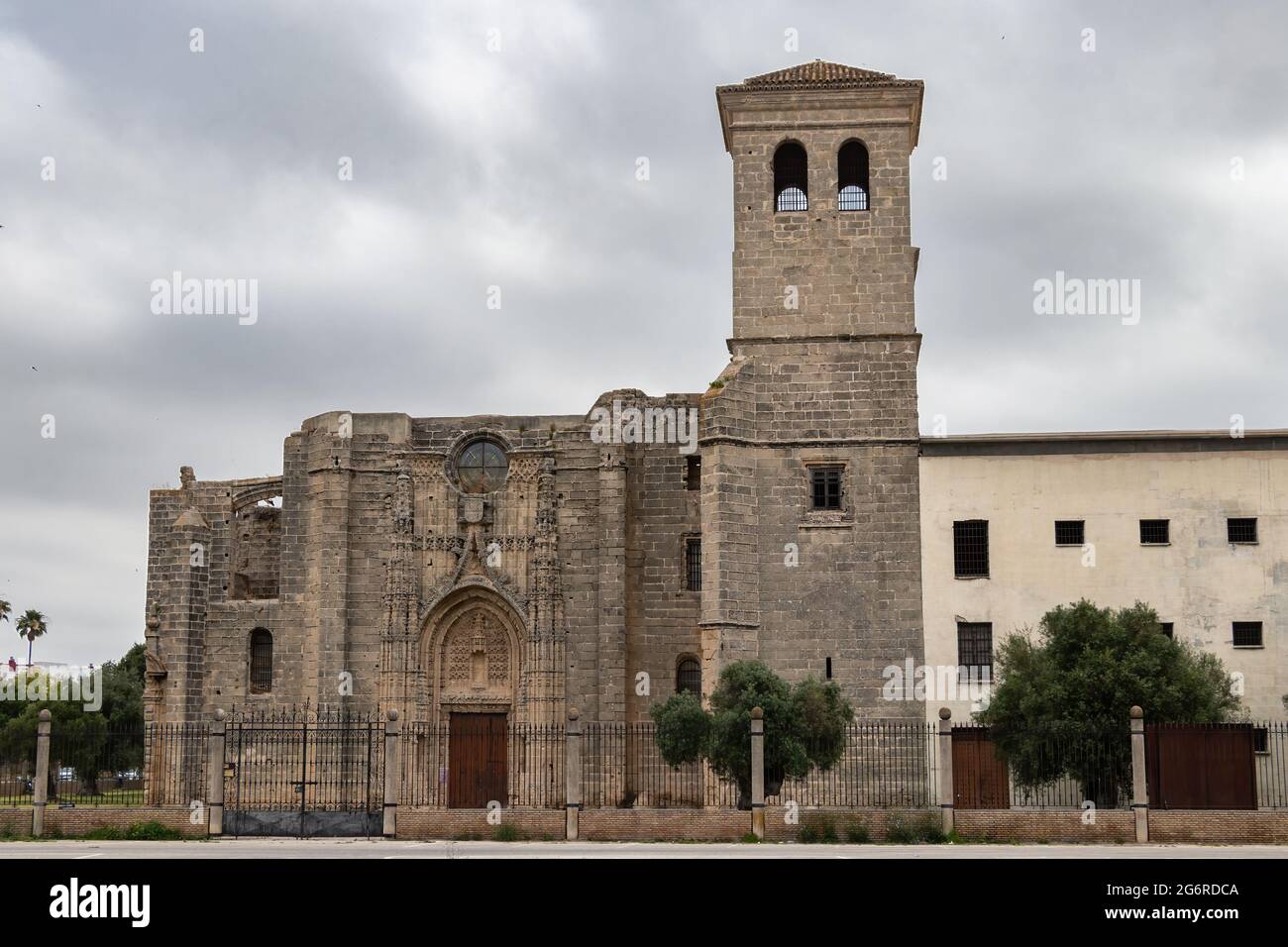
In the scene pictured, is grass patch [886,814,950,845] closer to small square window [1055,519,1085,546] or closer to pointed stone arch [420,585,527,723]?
small square window [1055,519,1085,546]

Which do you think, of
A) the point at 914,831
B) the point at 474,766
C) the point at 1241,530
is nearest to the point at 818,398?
the point at 1241,530

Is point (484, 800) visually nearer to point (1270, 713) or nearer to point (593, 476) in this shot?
point (593, 476)

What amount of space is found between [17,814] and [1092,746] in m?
20.2

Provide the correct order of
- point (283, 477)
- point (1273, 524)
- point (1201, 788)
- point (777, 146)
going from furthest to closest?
point (283, 477) < point (777, 146) < point (1273, 524) < point (1201, 788)

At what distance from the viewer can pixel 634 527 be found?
36.9 metres

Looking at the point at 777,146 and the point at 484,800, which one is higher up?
the point at 777,146

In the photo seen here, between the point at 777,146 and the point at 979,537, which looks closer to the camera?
the point at 979,537

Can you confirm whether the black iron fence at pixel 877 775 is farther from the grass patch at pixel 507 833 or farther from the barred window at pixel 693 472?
the barred window at pixel 693 472

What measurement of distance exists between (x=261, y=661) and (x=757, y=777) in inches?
645

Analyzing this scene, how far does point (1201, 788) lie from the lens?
92.3 ft

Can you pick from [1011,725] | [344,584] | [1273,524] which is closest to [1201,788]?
[1011,725]

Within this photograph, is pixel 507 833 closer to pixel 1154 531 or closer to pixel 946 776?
pixel 946 776

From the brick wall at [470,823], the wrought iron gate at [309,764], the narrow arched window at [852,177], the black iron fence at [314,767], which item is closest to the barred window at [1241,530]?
the narrow arched window at [852,177]

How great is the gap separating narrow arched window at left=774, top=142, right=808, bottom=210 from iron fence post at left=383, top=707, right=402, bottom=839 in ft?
47.9
